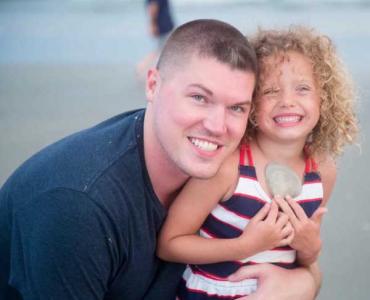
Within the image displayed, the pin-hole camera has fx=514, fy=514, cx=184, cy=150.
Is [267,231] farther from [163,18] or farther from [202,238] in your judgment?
[163,18]

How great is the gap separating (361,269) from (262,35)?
1.65 meters

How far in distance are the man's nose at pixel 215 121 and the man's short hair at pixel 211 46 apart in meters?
0.14

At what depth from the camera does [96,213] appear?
1.38 meters

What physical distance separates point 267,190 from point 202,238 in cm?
28

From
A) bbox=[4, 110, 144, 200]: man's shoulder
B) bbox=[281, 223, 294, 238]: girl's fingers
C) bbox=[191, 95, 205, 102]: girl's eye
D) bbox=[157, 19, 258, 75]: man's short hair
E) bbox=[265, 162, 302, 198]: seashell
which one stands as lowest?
bbox=[281, 223, 294, 238]: girl's fingers

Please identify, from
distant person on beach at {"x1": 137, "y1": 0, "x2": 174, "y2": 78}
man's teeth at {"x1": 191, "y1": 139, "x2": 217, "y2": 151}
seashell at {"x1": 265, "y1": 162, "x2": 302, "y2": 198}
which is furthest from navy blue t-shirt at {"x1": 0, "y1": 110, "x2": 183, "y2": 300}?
distant person on beach at {"x1": 137, "y1": 0, "x2": 174, "y2": 78}

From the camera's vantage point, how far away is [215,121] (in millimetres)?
1522

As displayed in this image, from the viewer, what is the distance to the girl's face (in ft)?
5.64

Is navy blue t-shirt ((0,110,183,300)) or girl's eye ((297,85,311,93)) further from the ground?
A: girl's eye ((297,85,311,93))

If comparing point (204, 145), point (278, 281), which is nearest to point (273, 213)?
point (278, 281)

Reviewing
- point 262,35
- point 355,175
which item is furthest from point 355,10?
point 262,35

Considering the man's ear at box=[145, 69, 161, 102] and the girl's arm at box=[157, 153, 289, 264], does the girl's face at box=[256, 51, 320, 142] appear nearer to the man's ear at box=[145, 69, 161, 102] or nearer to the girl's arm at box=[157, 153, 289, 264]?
the girl's arm at box=[157, 153, 289, 264]

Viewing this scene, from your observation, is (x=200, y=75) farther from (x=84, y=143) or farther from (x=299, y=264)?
(x=299, y=264)

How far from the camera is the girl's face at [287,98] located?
172 centimetres
